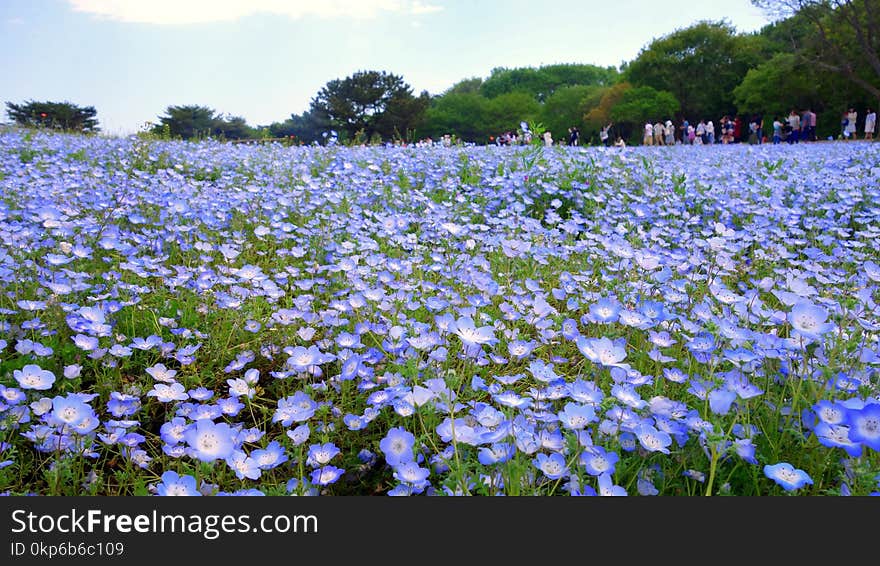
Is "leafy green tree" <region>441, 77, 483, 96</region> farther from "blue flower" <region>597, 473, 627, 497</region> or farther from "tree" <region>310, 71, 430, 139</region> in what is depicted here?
"blue flower" <region>597, 473, 627, 497</region>

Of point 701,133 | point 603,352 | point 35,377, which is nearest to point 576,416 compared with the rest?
point 603,352

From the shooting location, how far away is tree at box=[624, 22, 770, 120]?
→ 35.3m

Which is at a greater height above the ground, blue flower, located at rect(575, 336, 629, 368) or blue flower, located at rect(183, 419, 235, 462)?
blue flower, located at rect(575, 336, 629, 368)

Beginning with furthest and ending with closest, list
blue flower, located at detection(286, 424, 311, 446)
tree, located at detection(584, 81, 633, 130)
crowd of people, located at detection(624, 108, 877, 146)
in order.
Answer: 1. tree, located at detection(584, 81, 633, 130)
2. crowd of people, located at detection(624, 108, 877, 146)
3. blue flower, located at detection(286, 424, 311, 446)

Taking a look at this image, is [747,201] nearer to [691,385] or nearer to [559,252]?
[559,252]

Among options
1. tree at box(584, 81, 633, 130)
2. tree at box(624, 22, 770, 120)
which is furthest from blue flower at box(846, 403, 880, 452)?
tree at box(624, 22, 770, 120)

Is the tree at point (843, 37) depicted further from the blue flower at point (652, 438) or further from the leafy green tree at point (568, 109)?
the blue flower at point (652, 438)

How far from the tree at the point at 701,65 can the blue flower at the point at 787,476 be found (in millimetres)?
38132

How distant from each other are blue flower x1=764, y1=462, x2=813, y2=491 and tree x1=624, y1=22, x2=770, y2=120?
38132 millimetres

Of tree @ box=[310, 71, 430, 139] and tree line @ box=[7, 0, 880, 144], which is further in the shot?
tree @ box=[310, 71, 430, 139]

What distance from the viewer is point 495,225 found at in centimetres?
427

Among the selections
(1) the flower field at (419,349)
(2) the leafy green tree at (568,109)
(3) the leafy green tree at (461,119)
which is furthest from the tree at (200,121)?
(1) the flower field at (419,349)

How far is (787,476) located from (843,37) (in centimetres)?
3128

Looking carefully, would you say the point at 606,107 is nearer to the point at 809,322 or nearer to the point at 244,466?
the point at 809,322
